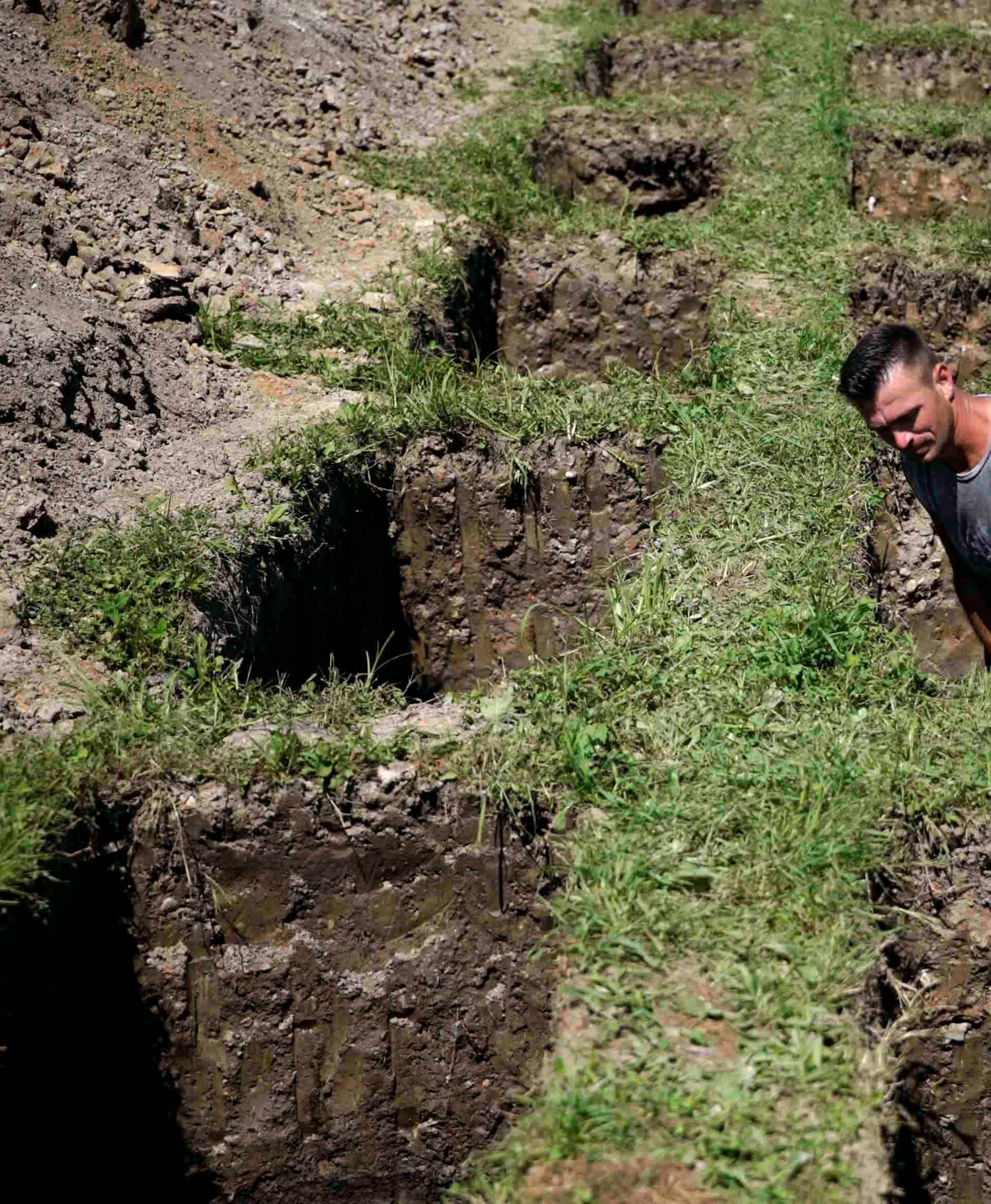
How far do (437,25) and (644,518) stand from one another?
24.4ft

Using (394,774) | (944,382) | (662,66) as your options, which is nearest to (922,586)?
(944,382)

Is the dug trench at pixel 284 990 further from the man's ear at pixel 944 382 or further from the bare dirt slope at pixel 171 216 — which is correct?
the man's ear at pixel 944 382

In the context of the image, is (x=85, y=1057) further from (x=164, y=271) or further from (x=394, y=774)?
(x=164, y=271)

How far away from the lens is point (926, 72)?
431 inches

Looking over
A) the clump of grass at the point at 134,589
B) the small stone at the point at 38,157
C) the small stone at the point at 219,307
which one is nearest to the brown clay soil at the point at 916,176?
the small stone at the point at 219,307

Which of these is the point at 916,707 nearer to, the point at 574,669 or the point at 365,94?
the point at 574,669

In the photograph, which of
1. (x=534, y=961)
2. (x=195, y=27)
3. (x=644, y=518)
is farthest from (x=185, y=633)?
(x=195, y=27)

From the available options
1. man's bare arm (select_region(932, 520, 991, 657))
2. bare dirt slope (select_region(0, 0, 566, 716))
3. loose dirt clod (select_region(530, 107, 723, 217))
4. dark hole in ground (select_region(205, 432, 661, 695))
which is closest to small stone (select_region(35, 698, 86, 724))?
bare dirt slope (select_region(0, 0, 566, 716))

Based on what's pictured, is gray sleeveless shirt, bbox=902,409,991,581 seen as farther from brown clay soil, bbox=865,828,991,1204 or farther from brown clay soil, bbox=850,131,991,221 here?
brown clay soil, bbox=850,131,991,221

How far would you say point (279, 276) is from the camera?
741cm

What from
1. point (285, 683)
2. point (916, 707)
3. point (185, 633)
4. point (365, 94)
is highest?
point (365, 94)

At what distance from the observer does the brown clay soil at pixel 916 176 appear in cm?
872

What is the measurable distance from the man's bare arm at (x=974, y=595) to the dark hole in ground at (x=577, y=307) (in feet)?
9.84

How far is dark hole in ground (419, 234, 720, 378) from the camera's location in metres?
7.33
